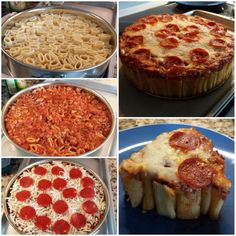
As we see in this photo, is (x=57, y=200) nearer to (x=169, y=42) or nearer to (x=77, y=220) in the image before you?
(x=77, y=220)

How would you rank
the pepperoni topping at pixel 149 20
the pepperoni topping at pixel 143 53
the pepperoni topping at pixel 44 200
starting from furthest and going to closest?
the pepperoni topping at pixel 149 20 < the pepperoni topping at pixel 143 53 < the pepperoni topping at pixel 44 200

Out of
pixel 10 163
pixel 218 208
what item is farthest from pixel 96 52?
pixel 218 208

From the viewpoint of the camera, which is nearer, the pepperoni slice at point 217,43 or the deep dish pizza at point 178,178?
the deep dish pizza at point 178,178

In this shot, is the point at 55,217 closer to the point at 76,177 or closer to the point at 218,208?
the point at 76,177

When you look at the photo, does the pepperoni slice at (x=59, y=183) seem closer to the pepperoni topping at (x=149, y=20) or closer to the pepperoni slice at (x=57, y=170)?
the pepperoni slice at (x=57, y=170)

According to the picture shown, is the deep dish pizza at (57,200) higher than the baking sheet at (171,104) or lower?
lower

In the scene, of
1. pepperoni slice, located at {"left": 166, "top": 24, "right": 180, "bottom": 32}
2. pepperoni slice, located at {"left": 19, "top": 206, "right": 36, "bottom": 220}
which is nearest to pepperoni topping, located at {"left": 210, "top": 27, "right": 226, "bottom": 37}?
pepperoni slice, located at {"left": 166, "top": 24, "right": 180, "bottom": 32}

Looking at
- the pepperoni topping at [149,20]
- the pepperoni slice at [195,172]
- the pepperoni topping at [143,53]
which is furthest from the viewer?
the pepperoni topping at [149,20]

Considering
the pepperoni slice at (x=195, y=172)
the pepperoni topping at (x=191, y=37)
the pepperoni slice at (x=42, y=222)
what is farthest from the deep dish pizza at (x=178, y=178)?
the pepperoni topping at (x=191, y=37)

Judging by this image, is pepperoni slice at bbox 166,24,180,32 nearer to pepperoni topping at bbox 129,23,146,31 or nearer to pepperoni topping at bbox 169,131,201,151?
pepperoni topping at bbox 129,23,146,31
